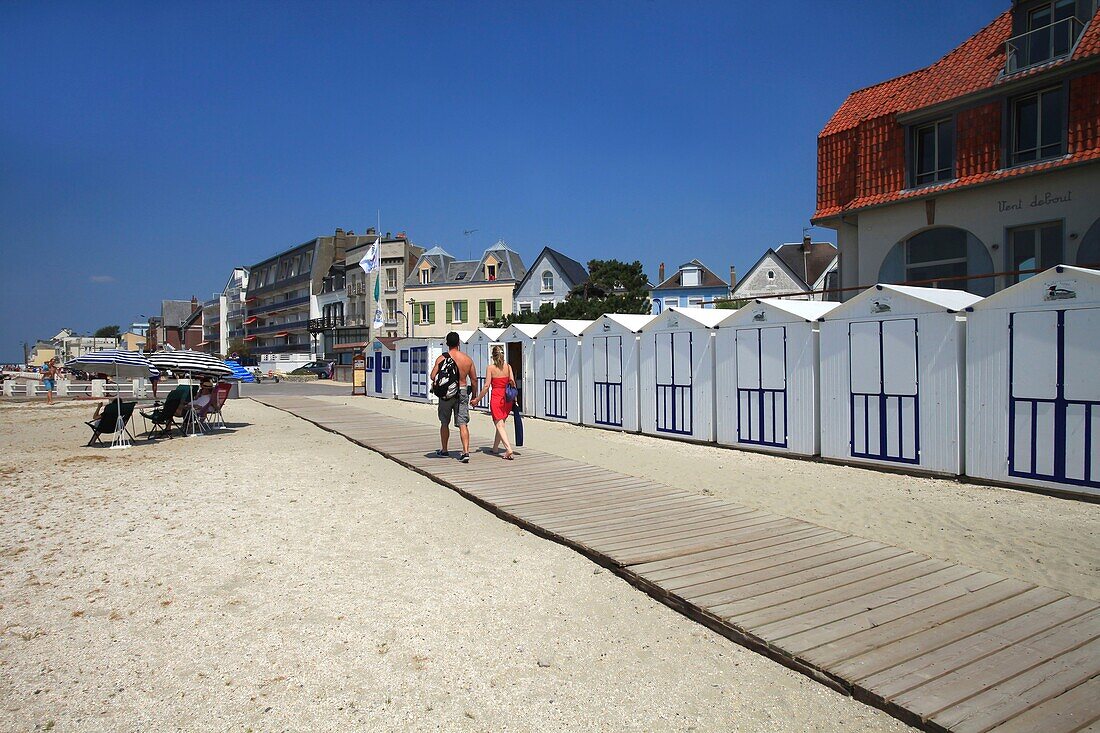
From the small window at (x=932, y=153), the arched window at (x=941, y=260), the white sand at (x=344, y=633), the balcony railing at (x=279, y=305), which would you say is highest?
the balcony railing at (x=279, y=305)

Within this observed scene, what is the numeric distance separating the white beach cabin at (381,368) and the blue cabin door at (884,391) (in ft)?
70.0

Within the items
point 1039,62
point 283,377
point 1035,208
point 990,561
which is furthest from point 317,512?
point 283,377

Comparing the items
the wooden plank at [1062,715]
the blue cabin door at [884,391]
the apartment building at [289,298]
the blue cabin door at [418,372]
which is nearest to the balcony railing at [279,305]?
the apartment building at [289,298]

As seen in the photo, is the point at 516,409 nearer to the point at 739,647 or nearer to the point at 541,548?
the point at 541,548

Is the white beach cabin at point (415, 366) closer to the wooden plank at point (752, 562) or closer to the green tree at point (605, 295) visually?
the green tree at point (605, 295)

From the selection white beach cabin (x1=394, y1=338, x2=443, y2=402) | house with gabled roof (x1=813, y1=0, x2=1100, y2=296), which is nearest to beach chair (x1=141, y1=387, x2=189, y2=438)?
white beach cabin (x1=394, y1=338, x2=443, y2=402)

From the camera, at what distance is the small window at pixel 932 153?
661 inches

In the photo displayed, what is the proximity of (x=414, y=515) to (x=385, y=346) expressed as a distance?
23.2 m

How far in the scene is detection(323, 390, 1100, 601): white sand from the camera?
18.0 ft

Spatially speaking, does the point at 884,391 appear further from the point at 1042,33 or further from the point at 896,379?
the point at 1042,33

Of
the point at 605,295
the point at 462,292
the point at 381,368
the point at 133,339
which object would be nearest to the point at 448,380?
the point at 381,368

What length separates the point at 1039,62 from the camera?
15250 millimetres

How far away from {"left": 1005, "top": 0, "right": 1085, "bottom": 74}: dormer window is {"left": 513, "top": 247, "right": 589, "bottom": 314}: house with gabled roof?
3472cm

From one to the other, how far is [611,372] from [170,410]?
933 centimetres
